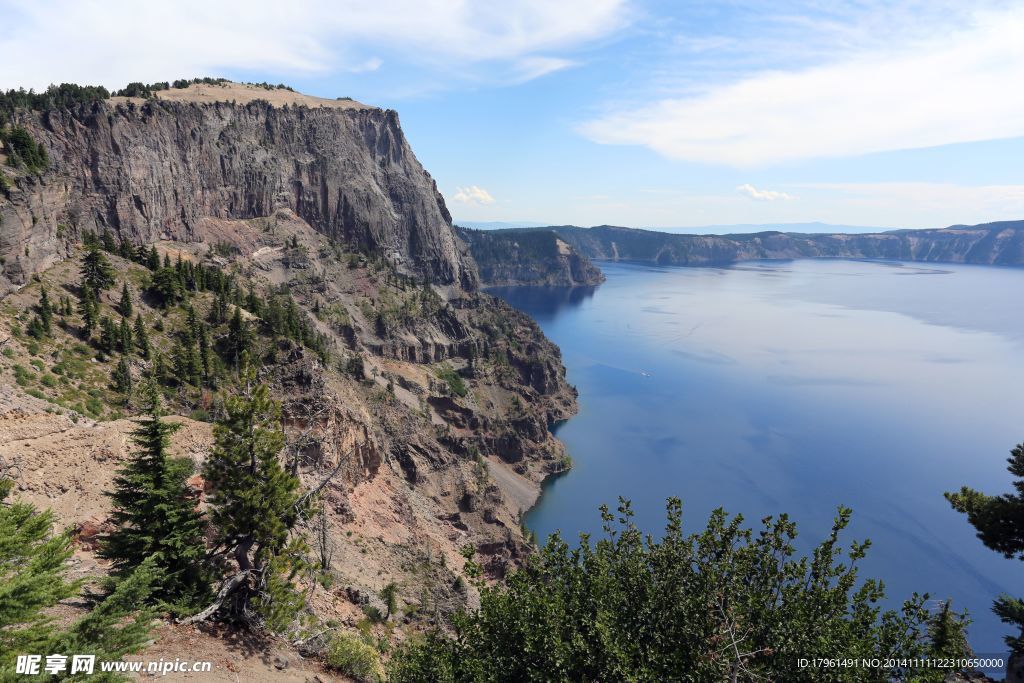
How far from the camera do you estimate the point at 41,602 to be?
14.3 metres

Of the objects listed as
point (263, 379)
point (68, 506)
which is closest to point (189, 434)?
point (68, 506)

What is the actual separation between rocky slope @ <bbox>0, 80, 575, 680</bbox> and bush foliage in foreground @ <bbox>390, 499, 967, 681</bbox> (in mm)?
10209

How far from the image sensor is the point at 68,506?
30.7 m

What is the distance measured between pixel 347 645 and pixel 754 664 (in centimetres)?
1823

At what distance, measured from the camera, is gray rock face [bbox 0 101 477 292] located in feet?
233

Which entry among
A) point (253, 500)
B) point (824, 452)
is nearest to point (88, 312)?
point (253, 500)

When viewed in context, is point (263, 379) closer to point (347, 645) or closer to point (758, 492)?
point (347, 645)

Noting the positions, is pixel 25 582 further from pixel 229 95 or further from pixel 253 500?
pixel 229 95

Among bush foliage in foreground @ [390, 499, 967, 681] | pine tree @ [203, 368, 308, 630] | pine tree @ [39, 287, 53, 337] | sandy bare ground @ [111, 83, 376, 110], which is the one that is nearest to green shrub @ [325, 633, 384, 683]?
pine tree @ [203, 368, 308, 630]

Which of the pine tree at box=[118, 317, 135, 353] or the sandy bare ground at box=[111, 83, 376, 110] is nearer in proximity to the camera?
the pine tree at box=[118, 317, 135, 353]

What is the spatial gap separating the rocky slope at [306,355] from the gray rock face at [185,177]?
44cm

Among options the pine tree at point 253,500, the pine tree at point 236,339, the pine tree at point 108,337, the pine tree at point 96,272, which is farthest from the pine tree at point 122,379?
the pine tree at point 253,500

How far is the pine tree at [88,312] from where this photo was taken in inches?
2386

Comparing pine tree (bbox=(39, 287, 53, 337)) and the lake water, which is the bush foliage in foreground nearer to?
pine tree (bbox=(39, 287, 53, 337))
